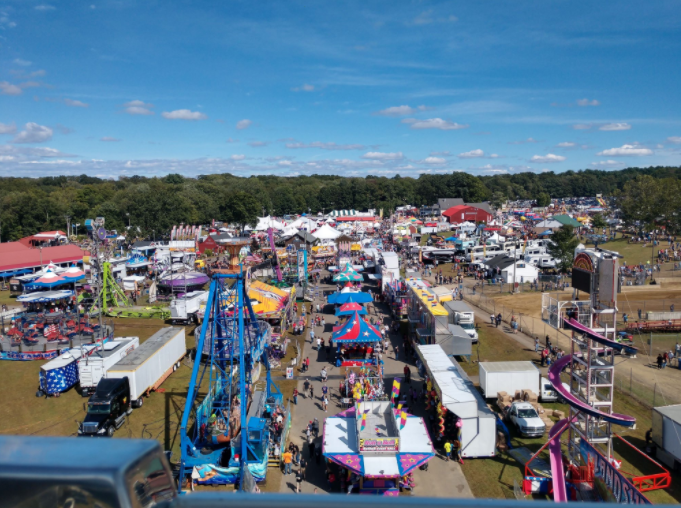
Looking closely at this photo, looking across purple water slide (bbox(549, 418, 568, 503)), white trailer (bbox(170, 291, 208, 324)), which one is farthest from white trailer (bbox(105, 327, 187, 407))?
purple water slide (bbox(549, 418, 568, 503))

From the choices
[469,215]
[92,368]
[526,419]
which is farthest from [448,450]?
[469,215]

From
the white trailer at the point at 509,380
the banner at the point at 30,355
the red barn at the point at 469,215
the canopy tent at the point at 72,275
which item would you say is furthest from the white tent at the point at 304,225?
the white trailer at the point at 509,380

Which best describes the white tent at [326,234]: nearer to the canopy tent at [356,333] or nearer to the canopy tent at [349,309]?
the canopy tent at [349,309]

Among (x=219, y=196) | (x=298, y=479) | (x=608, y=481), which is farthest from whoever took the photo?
(x=219, y=196)

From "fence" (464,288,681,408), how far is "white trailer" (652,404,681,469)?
362 cm

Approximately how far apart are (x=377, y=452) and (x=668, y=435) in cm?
898

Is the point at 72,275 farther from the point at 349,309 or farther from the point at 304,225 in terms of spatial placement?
the point at 304,225

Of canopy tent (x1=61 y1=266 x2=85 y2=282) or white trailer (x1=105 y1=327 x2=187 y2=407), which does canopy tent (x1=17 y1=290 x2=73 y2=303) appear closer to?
canopy tent (x1=61 y1=266 x2=85 y2=282)

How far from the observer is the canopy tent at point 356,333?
2252 cm

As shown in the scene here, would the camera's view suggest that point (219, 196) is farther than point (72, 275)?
Yes

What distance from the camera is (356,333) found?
74.5 feet

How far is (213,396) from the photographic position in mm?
17094

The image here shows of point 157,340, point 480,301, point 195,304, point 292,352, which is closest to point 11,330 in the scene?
point 195,304

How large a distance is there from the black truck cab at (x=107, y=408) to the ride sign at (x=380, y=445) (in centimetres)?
860
